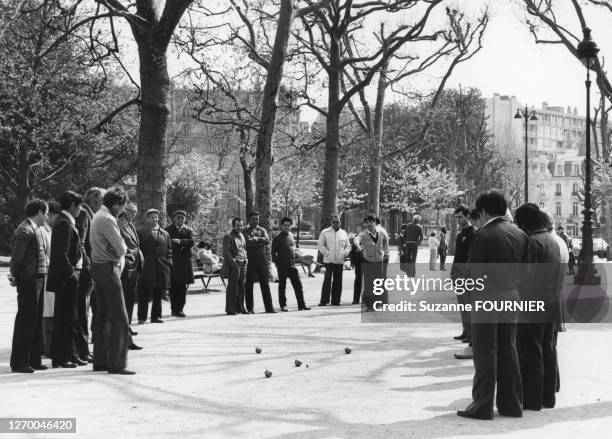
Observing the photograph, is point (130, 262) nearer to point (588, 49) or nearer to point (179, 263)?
point (179, 263)

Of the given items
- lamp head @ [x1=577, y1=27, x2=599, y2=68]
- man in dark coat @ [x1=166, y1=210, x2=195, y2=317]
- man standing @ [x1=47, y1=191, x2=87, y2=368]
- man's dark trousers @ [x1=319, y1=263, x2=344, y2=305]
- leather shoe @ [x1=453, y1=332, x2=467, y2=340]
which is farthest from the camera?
lamp head @ [x1=577, y1=27, x2=599, y2=68]

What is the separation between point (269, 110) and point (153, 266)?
896 cm

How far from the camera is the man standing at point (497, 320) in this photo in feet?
22.5

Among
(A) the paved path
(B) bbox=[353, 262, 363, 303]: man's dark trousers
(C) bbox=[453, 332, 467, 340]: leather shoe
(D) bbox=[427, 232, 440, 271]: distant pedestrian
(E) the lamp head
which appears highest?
(E) the lamp head

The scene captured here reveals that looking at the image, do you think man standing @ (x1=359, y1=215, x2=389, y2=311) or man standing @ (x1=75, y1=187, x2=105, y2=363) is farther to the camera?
man standing @ (x1=359, y1=215, x2=389, y2=311)

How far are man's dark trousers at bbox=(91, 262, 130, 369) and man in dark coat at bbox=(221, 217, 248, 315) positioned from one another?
6053mm

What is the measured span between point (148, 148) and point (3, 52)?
1487cm

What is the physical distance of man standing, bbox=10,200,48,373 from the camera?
899 centimetres

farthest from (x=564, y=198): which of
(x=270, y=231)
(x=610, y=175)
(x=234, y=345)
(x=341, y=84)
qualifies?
(x=234, y=345)

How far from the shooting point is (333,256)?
17.2m

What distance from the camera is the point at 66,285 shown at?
9.37 meters

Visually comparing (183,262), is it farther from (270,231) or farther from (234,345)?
(270,231)

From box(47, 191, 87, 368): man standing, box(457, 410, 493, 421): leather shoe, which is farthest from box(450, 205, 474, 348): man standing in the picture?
box(47, 191, 87, 368): man standing

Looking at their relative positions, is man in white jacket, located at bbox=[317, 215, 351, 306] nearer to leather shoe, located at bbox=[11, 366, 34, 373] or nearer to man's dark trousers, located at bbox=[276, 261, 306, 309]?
man's dark trousers, located at bbox=[276, 261, 306, 309]
